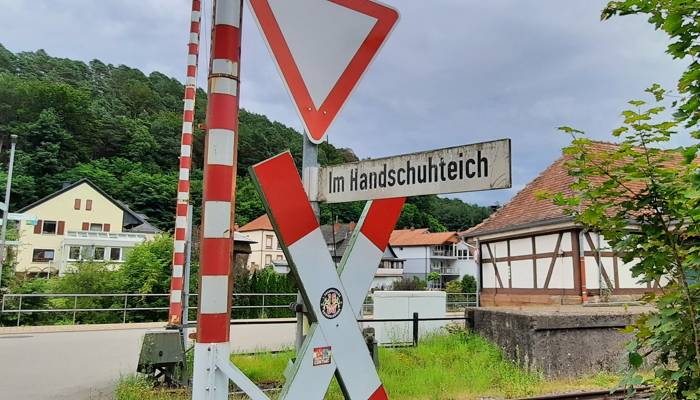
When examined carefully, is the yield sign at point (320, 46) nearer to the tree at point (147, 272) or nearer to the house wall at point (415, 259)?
the tree at point (147, 272)

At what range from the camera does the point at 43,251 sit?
133ft

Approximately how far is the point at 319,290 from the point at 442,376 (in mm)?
5228

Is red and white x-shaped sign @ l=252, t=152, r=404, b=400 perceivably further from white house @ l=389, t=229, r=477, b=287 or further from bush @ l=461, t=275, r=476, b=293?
white house @ l=389, t=229, r=477, b=287

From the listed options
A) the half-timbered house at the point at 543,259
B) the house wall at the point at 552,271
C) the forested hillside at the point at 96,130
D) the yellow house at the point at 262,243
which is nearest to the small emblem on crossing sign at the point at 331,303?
the half-timbered house at the point at 543,259

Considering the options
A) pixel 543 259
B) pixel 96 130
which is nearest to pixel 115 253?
pixel 543 259

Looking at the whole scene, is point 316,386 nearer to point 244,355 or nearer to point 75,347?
point 244,355

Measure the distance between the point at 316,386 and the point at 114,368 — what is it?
796 centimetres

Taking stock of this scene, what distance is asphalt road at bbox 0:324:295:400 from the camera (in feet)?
21.6

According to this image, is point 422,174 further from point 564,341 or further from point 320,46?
point 564,341

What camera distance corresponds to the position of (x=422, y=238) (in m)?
62.8

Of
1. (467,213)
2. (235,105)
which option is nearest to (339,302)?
(235,105)

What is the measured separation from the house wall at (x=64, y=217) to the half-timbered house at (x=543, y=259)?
114 feet

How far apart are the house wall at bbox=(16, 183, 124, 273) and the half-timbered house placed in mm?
34853

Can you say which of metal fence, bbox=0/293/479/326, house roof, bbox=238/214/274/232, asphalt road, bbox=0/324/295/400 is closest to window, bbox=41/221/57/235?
house roof, bbox=238/214/274/232
